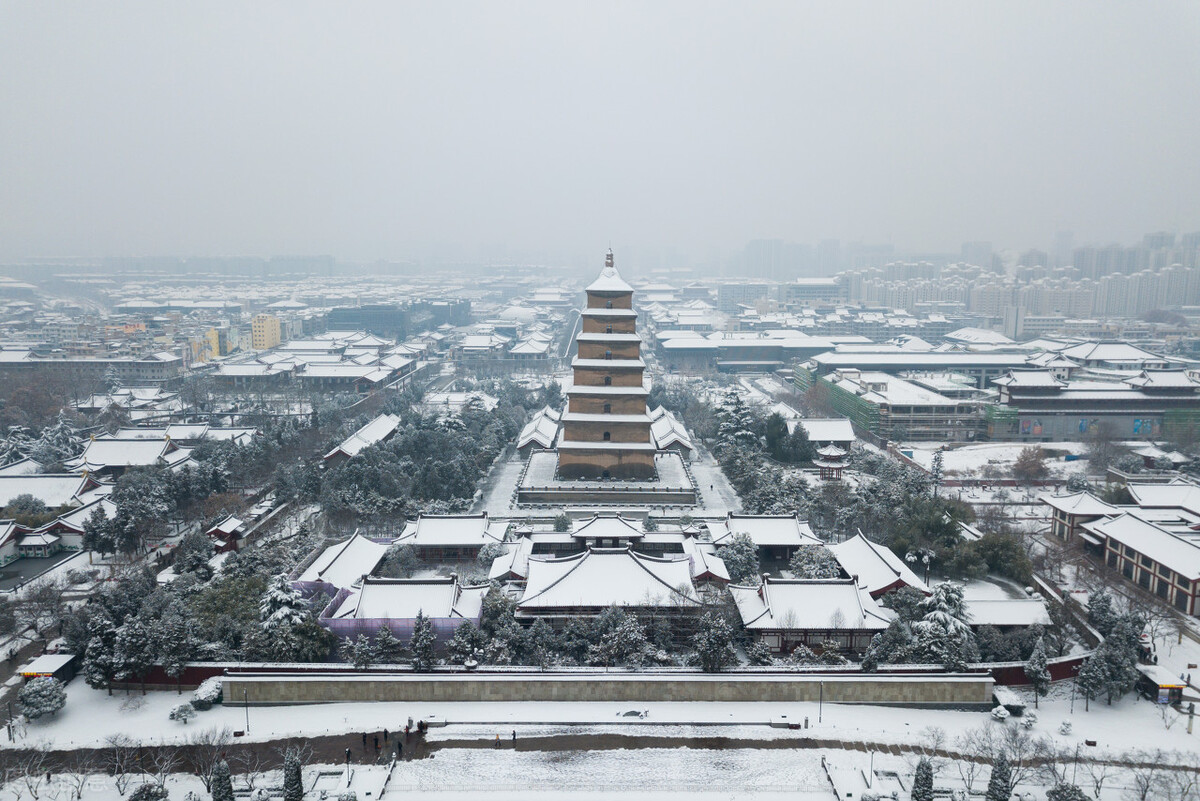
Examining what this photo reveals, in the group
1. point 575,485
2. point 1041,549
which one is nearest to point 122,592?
point 575,485

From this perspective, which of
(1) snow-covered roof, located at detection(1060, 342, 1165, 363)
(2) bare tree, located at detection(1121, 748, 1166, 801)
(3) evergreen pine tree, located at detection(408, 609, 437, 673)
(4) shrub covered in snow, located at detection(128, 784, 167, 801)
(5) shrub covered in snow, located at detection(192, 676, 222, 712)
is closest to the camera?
(4) shrub covered in snow, located at detection(128, 784, 167, 801)

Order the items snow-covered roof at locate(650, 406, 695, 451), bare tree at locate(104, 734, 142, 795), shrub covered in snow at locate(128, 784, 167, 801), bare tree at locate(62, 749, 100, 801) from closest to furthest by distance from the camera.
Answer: shrub covered in snow at locate(128, 784, 167, 801) < bare tree at locate(62, 749, 100, 801) < bare tree at locate(104, 734, 142, 795) < snow-covered roof at locate(650, 406, 695, 451)

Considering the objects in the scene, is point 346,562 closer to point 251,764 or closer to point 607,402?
point 251,764

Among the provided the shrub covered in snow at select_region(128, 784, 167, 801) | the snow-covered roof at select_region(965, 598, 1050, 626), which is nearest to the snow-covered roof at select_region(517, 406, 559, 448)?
the snow-covered roof at select_region(965, 598, 1050, 626)

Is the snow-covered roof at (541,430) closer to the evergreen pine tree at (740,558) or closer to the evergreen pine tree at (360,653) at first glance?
the evergreen pine tree at (740,558)

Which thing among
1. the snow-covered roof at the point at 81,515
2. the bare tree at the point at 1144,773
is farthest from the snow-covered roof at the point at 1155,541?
the snow-covered roof at the point at 81,515

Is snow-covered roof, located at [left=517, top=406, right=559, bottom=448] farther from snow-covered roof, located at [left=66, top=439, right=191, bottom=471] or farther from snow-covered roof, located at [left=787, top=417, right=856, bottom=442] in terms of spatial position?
snow-covered roof, located at [left=66, top=439, right=191, bottom=471]
